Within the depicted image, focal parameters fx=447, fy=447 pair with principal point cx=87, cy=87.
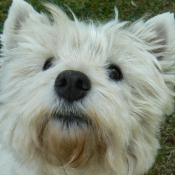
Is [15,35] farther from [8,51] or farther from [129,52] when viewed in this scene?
[129,52]

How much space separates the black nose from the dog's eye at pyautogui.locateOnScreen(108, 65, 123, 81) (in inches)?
21.5

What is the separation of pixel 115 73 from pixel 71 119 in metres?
0.68

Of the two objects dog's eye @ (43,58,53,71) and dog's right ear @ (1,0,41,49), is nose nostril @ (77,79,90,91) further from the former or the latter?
dog's right ear @ (1,0,41,49)

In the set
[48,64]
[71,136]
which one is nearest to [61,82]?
[71,136]

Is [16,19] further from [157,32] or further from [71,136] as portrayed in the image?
[71,136]

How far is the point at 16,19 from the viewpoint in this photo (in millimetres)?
3998

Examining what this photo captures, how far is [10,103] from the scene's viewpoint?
3531 mm

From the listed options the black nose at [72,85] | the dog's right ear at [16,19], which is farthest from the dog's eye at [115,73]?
the dog's right ear at [16,19]

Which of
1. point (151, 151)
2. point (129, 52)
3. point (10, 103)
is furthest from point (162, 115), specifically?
point (10, 103)

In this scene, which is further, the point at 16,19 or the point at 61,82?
the point at 16,19

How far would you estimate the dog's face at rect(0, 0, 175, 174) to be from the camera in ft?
10.3

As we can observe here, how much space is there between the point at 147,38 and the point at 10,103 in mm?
1335

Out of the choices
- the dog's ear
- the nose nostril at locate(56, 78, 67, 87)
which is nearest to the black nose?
the nose nostril at locate(56, 78, 67, 87)

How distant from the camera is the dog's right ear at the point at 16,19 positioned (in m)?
3.96
